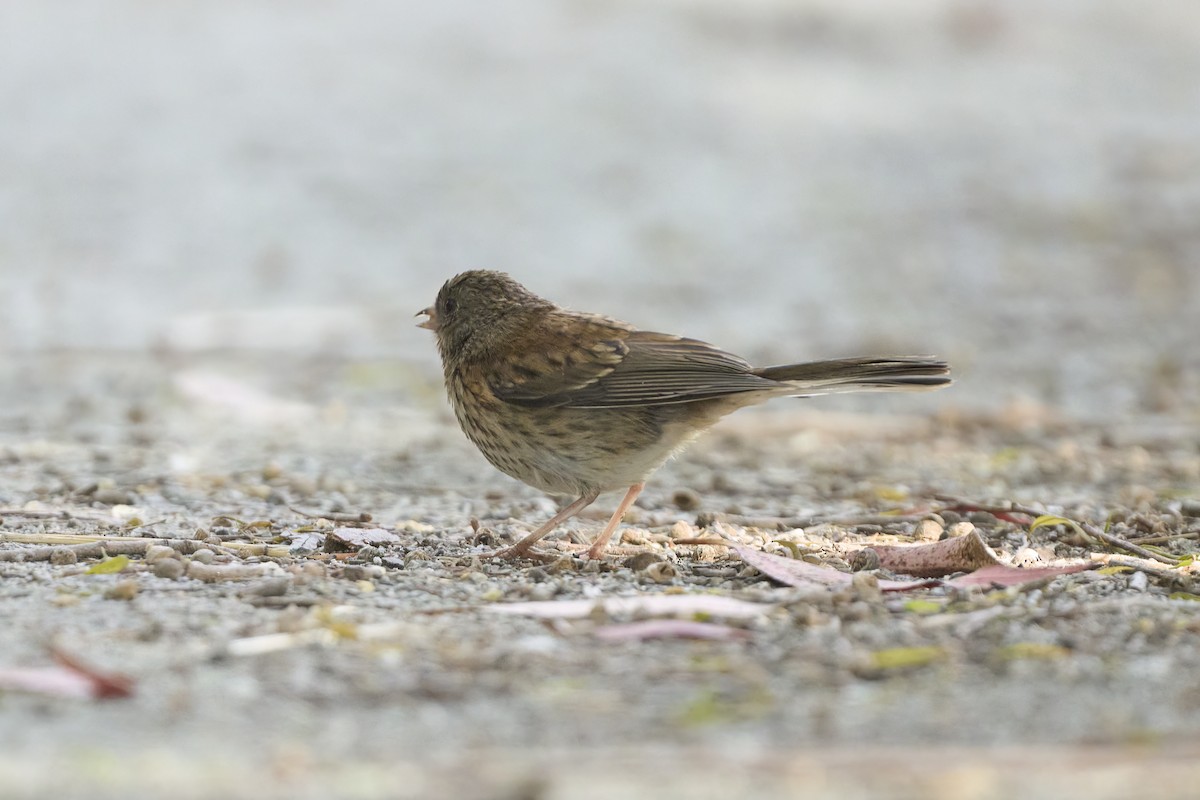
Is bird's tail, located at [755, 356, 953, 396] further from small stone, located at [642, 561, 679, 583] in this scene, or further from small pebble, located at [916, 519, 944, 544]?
small stone, located at [642, 561, 679, 583]

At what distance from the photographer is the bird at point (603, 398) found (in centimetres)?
507

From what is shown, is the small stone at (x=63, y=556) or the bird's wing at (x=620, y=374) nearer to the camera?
the small stone at (x=63, y=556)

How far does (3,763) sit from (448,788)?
772mm

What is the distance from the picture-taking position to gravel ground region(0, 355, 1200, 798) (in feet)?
9.22

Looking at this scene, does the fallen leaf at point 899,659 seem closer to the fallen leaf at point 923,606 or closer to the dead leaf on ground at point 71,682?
the fallen leaf at point 923,606

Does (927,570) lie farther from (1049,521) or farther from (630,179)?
(630,179)

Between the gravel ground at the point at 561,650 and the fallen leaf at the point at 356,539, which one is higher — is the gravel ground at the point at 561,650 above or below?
below

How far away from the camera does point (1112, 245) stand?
13.3m

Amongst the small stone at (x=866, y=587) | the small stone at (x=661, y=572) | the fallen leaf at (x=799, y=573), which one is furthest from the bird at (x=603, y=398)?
the small stone at (x=866, y=587)

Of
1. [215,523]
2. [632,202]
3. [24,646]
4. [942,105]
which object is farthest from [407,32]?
[24,646]

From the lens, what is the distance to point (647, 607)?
3.91 metres

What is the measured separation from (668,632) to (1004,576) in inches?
45.0

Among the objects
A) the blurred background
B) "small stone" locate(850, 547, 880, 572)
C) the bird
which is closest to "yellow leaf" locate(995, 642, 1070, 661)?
"small stone" locate(850, 547, 880, 572)

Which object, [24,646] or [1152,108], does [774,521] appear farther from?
[1152,108]
